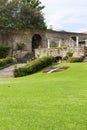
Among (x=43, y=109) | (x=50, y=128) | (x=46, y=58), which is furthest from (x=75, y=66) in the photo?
(x=50, y=128)

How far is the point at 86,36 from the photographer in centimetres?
6781

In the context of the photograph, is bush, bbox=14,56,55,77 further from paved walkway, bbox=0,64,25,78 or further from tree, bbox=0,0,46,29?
Answer: tree, bbox=0,0,46,29

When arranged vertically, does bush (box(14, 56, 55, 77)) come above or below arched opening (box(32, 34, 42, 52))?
below

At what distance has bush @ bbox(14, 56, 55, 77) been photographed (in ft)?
121

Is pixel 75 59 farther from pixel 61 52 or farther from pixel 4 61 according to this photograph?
pixel 4 61

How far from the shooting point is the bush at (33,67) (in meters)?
37.0

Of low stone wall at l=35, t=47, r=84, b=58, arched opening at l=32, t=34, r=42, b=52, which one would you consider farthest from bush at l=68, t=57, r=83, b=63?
arched opening at l=32, t=34, r=42, b=52

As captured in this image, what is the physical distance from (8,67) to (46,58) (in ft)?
19.3

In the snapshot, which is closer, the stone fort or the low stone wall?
the low stone wall

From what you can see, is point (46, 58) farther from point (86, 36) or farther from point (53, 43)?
point (86, 36)

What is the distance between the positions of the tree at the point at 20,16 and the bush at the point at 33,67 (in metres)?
18.9

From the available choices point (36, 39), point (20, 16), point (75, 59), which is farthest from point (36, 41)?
point (75, 59)

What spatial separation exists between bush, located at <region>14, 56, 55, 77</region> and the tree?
18919 millimetres

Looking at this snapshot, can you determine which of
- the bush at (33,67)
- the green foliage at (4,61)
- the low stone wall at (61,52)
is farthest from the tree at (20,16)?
the bush at (33,67)
